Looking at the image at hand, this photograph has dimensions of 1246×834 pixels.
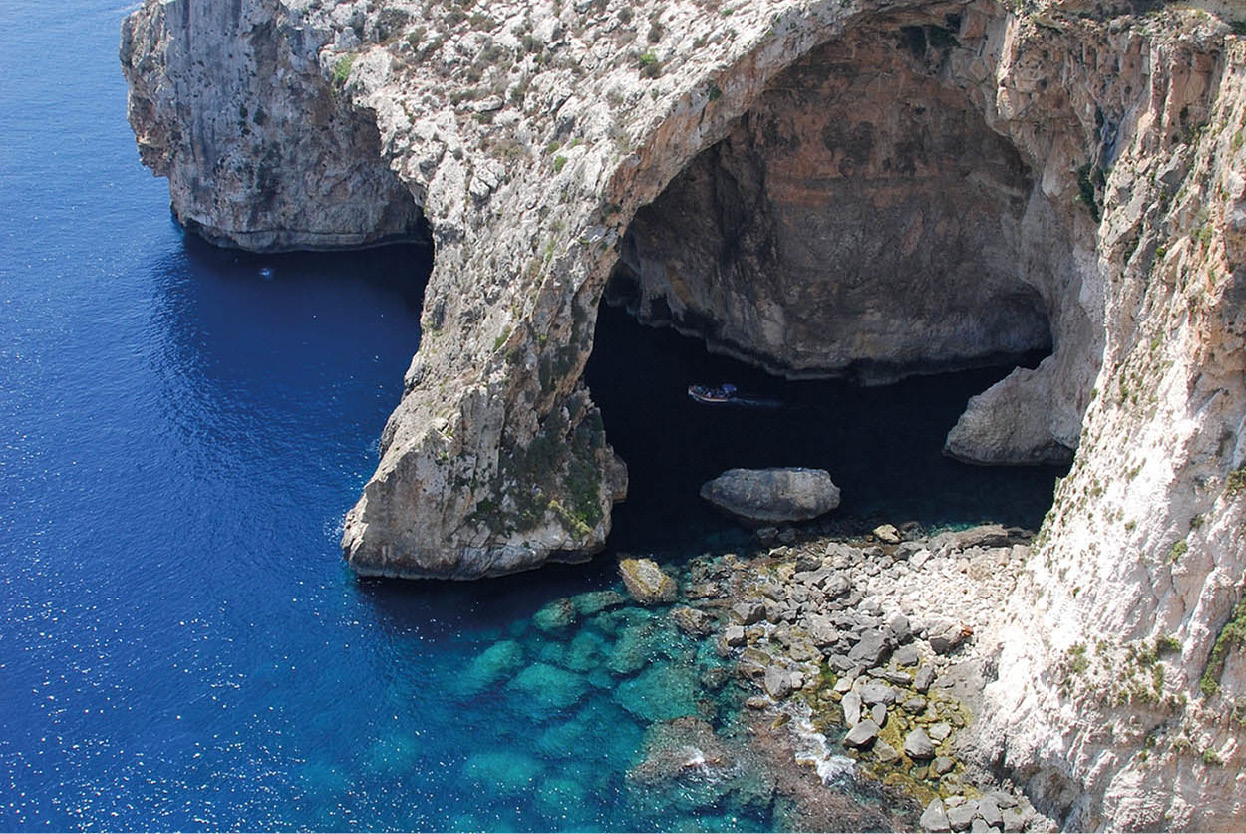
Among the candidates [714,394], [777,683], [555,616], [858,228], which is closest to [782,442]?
[714,394]

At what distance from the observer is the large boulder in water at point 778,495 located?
5156cm

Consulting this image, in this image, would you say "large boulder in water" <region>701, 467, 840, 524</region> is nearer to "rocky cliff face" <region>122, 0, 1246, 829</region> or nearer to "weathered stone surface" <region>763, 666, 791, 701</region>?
"rocky cliff face" <region>122, 0, 1246, 829</region>

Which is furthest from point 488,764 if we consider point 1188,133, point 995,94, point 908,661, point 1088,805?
point 995,94

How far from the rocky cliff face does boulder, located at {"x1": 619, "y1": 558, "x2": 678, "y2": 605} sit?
2369 millimetres

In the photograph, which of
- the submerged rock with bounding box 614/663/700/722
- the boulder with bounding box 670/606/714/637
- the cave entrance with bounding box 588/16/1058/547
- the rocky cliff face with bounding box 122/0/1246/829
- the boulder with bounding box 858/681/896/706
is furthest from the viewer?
the cave entrance with bounding box 588/16/1058/547

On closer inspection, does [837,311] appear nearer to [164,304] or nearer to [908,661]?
[908,661]

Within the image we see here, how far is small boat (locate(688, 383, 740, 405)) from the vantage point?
61.0 m

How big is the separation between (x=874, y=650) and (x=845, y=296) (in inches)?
938

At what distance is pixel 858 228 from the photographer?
196 feet

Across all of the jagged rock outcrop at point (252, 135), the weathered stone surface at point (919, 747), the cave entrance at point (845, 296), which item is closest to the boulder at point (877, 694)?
the weathered stone surface at point (919, 747)

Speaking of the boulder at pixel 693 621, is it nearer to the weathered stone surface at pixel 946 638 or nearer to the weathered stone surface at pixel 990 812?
the weathered stone surface at pixel 946 638

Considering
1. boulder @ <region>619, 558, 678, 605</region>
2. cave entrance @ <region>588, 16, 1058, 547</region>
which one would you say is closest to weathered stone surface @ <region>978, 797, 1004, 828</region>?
boulder @ <region>619, 558, 678, 605</region>

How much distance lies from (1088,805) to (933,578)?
1327 cm

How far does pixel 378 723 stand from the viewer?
41281 millimetres
